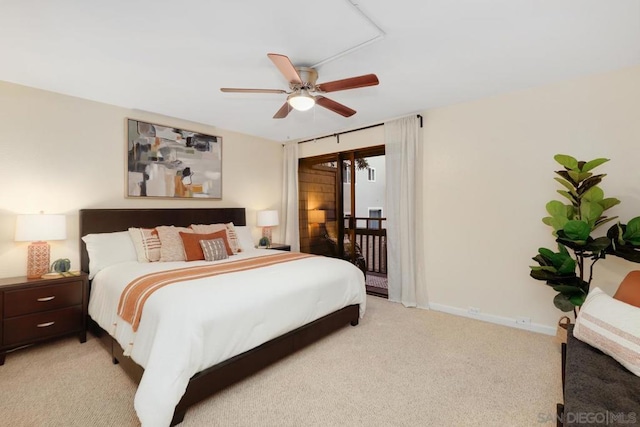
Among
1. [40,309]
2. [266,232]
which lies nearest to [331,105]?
[266,232]

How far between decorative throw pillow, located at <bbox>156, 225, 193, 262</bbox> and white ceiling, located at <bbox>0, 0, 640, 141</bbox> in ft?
5.09

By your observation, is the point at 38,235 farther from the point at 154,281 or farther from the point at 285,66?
the point at 285,66

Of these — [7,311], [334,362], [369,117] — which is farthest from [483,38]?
[7,311]

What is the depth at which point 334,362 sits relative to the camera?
8.07ft

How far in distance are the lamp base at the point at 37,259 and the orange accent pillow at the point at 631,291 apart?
4.76m

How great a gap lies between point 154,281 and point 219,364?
2.78 ft

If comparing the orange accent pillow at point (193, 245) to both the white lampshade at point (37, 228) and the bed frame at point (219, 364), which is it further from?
the white lampshade at point (37, 228)

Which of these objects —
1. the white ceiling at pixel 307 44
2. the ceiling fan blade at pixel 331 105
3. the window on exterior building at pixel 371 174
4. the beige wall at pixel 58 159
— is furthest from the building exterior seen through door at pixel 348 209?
the beige wall at pixel 58 159

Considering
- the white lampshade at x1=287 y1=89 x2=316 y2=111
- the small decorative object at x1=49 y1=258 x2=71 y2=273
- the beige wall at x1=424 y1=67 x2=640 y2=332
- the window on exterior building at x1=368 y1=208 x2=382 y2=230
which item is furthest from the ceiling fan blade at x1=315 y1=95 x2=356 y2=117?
the small decorative object at x1=49 y1=258 x2=71 y2=273

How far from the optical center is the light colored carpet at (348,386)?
5.96 feet

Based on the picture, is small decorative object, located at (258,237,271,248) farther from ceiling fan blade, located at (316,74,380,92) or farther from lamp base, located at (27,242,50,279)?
ceiling fan blade, located at (316,74,380,92)

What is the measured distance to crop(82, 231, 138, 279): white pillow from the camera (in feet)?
9.80

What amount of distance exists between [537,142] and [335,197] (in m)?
2.83

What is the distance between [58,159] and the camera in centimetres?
311
